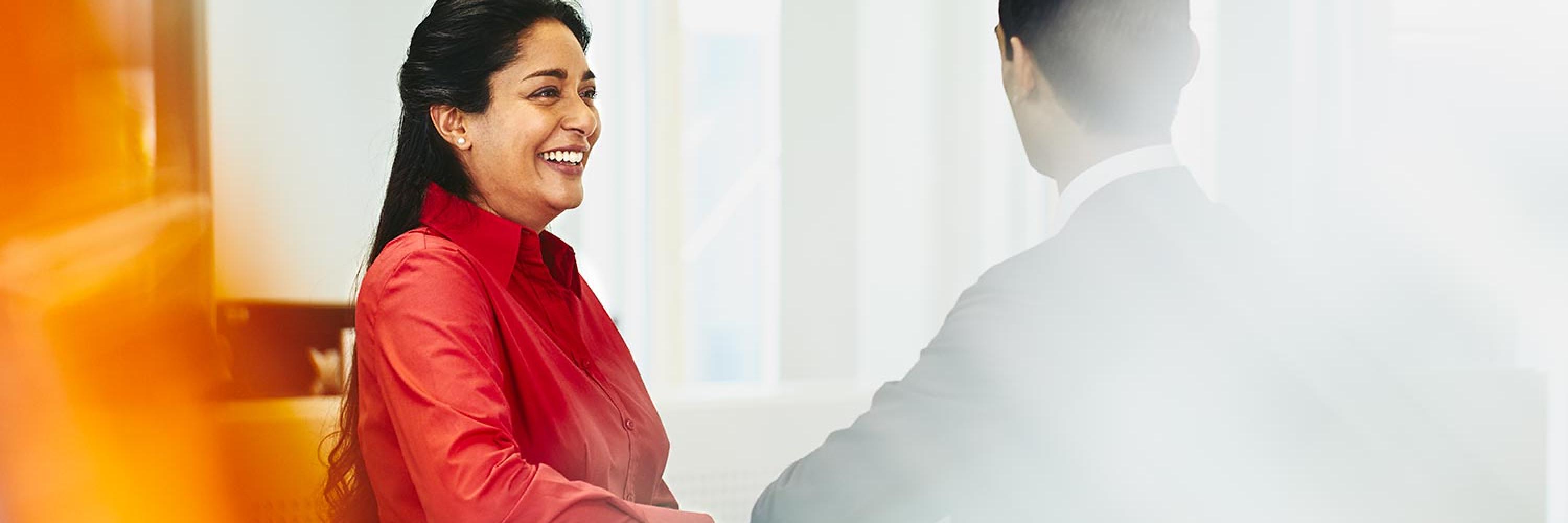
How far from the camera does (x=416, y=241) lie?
3.00ft

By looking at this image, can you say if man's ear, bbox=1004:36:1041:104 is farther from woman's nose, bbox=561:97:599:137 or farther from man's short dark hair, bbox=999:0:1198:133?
woman's nose, bbox=561:97:599:137

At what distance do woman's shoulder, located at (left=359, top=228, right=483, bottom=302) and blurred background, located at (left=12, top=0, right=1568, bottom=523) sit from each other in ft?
1.27

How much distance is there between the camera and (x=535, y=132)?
97 centimetres

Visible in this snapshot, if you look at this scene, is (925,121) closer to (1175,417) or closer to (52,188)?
(1175,417)

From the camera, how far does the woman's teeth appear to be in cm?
99

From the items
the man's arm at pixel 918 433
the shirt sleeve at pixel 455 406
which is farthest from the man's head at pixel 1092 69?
the shirt sleeve at pixel 455 406

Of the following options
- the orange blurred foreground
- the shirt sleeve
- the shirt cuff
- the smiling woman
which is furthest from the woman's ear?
the orange blurred foreground

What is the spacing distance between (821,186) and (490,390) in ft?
2.76

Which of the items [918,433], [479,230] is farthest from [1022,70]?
[479,230]

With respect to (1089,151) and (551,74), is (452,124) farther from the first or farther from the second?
(1089,151)

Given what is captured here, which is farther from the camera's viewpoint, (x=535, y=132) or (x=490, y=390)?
(x=535, y=132)

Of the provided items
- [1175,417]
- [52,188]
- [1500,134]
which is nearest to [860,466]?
[1175,417]

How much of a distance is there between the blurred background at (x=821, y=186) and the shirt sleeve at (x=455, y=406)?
428mm

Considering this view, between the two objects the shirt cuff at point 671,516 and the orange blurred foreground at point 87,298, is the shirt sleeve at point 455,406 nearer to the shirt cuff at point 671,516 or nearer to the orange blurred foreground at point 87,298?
the shirt cuff at point 671,516
